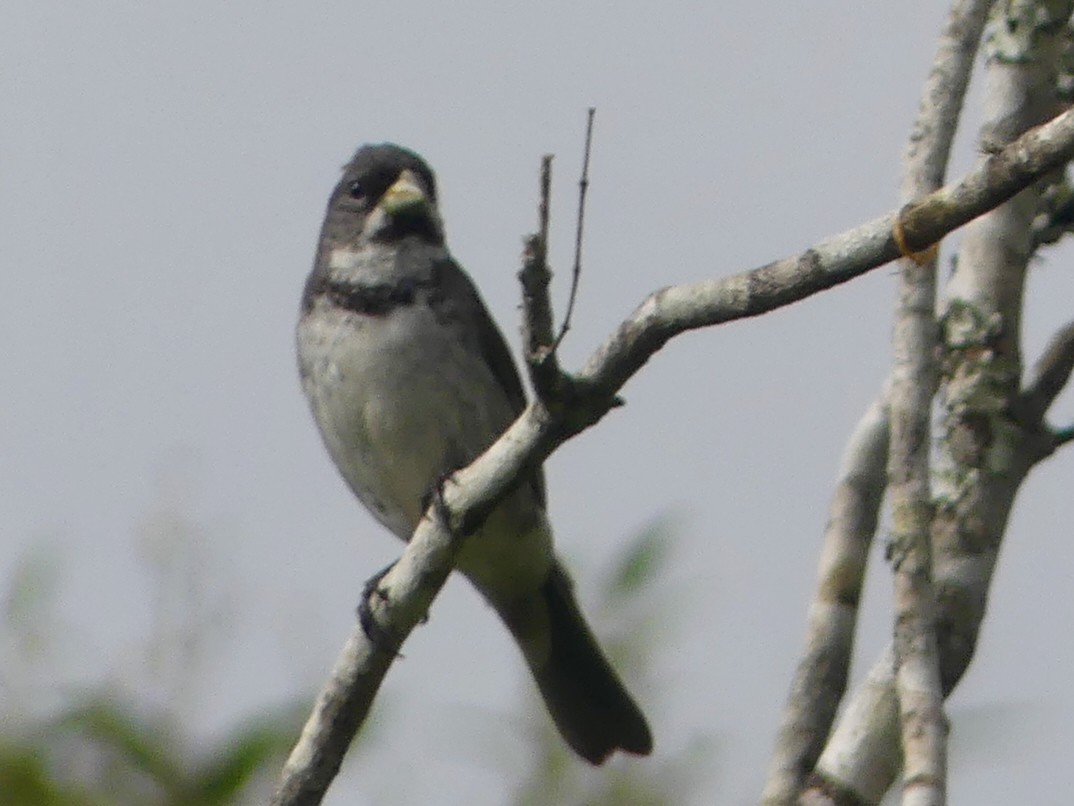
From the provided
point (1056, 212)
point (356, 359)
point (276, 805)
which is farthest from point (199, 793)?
point (1056, 212)

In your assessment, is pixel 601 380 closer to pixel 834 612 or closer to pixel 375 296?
pixel 834 612

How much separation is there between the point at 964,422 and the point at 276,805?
178cm

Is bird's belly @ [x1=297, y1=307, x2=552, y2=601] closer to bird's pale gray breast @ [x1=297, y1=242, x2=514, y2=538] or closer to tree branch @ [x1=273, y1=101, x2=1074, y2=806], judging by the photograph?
bird's pale gray breast @ [x1=297, y1=242, x2=514, y2=538]

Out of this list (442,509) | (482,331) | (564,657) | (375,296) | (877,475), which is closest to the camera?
(442,509)

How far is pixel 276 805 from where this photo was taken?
470 centimetres

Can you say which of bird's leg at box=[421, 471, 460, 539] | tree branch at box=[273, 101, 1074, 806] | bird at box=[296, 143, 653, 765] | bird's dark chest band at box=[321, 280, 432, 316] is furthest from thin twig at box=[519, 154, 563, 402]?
bird's dark chest band at box=[321, 280, 432, 316]

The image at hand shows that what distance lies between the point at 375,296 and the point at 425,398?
0.34m

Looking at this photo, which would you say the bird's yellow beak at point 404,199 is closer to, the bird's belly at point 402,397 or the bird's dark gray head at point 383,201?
the bird's dark gray head at point 383,201

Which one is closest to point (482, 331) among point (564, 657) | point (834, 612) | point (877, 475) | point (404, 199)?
point (404, 199)

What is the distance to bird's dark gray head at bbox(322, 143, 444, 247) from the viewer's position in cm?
619

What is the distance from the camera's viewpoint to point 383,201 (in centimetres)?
629

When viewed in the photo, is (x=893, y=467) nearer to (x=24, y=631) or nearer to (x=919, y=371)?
(x=919, y=371)

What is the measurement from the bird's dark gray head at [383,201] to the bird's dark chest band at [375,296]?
0.24 metres

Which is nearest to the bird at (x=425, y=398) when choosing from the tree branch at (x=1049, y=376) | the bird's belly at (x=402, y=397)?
the bird's belly at (x=402, y=397)
